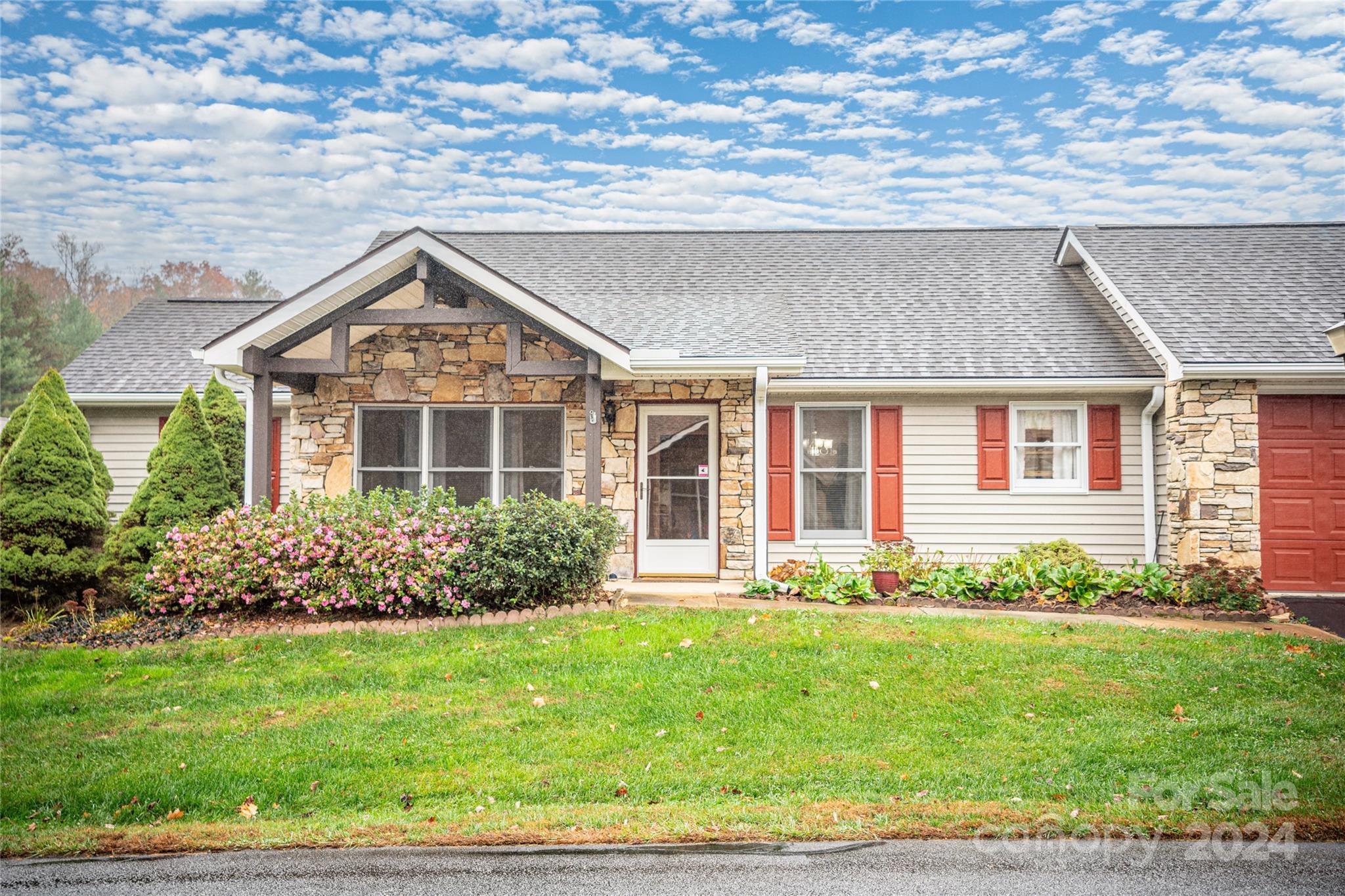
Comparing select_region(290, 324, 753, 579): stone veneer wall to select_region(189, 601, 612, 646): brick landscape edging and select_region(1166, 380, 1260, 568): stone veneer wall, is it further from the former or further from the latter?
select_region(1166, 380, 1260, 568): stone veneer wall

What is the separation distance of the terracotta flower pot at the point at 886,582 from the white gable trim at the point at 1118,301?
4.02m

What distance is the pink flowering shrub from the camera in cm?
761

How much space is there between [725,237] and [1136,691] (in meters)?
10.3

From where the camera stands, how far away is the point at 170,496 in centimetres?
891

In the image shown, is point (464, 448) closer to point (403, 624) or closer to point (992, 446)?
point (403, 624)

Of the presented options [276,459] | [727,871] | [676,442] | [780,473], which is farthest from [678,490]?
[727,871]

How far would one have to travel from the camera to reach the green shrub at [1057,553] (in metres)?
9.40

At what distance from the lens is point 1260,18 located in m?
11.0

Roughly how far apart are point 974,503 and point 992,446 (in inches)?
29.6

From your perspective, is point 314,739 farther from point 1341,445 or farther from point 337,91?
point 337,91

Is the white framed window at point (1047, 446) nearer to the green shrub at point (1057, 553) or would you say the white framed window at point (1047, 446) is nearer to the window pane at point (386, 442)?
the green shrub at point (1057, 553)

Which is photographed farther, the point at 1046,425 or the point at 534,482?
the point at 1046,425

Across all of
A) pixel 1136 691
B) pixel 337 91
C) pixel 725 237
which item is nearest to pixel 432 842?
pixel 1136 691

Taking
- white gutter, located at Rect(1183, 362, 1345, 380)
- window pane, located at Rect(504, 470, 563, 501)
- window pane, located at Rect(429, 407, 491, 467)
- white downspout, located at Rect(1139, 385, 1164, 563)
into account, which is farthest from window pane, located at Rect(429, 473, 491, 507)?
white gutter, located at Rect(1183, 362, 1345, 380)
